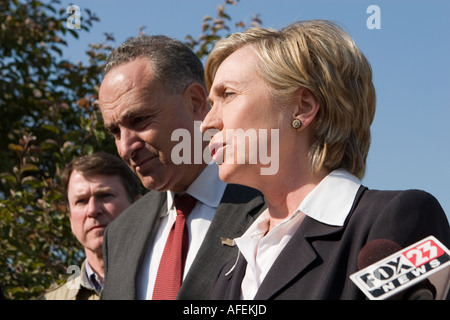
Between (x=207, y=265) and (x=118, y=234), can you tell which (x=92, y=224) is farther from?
(x=207, y=265)

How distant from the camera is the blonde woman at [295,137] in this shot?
2.47m

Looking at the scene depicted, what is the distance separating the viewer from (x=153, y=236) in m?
3.62

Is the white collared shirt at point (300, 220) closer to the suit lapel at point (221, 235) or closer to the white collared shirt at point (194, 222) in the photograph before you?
the suit lapel at point (221, 235)

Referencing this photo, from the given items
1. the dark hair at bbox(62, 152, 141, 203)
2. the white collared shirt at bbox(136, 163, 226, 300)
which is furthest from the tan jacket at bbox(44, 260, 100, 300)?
the white collared shirt at bbox(136, 163, 226, 300)

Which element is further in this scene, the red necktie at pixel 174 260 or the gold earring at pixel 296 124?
the red necktie at pixel 174 260

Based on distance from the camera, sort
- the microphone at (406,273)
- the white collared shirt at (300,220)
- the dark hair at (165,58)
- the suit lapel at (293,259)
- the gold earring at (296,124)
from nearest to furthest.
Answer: the microphone at (406,273), the suit lapel at (293,259), the white collared shirt at (300,220), the gold earring at (296,124), the dark hair at (165,58)

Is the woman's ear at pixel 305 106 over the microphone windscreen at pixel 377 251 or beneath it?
over

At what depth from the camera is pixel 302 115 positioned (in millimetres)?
2600

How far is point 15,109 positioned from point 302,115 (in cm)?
564

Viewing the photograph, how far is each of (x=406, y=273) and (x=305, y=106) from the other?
105 centimetres

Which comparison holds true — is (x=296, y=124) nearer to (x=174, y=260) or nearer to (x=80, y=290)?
(x=174, y=260)

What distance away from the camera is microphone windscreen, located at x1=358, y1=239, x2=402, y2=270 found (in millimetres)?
1867

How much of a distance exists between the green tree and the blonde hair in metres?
3.59

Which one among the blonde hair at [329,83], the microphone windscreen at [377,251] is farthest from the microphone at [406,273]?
the blonde hair at [329,83]
